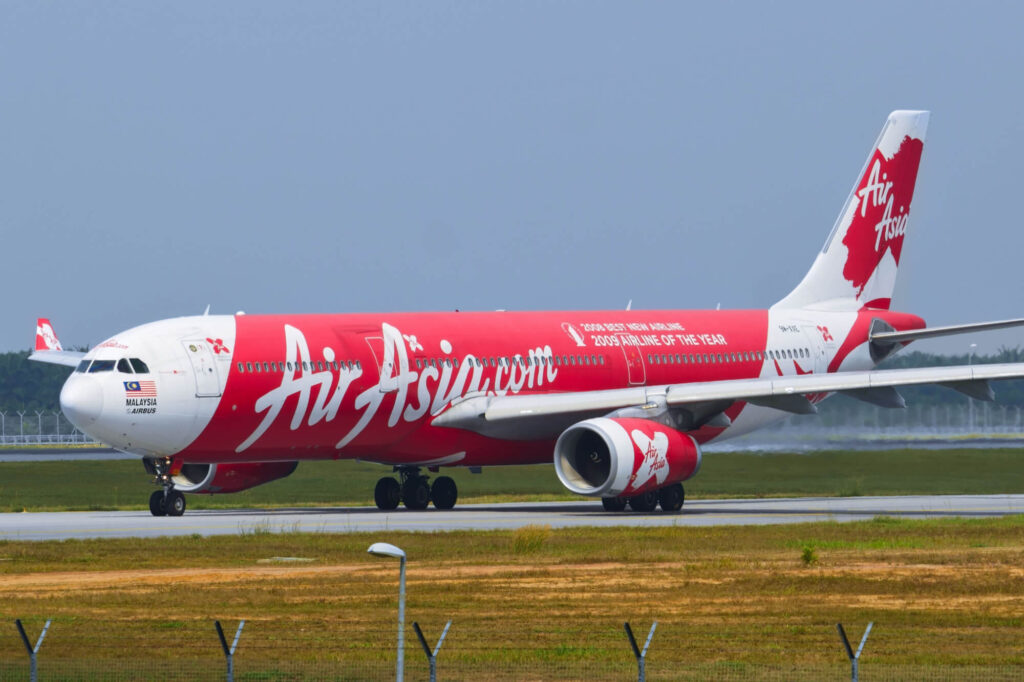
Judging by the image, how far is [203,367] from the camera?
3712cm

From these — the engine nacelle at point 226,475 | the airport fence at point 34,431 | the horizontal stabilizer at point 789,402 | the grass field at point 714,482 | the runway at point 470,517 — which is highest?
the horizontal stabilizer at point 789,402

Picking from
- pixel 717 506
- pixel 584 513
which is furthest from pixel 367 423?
pixel 717 506

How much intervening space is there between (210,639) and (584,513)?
68.7 ft

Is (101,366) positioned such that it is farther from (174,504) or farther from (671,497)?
(671,497)

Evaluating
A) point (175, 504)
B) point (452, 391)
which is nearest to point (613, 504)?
point (452, 391)

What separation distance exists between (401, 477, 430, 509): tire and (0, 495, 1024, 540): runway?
34 cm

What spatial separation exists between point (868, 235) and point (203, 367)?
2198cm

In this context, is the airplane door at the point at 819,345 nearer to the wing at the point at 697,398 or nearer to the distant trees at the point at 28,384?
the wing at the point at 697,398

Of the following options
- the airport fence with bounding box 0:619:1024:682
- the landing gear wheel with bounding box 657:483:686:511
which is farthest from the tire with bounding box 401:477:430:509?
the airport fence with bounding box 0:619:1024:682

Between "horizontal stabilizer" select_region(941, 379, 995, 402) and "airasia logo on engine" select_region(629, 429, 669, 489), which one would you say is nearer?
"airasia logo on engine" select_region(629, 429, 669, 489)

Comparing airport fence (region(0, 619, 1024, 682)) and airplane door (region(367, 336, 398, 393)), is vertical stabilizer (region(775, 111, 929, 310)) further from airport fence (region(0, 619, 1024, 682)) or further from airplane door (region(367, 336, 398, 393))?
airport fence (region(0, 619, 1024, 682))

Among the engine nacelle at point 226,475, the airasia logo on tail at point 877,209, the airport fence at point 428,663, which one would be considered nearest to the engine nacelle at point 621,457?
the engine nacelle at point 226,475

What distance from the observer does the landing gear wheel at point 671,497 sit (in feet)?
134

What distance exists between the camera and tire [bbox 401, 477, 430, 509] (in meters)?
42.4
